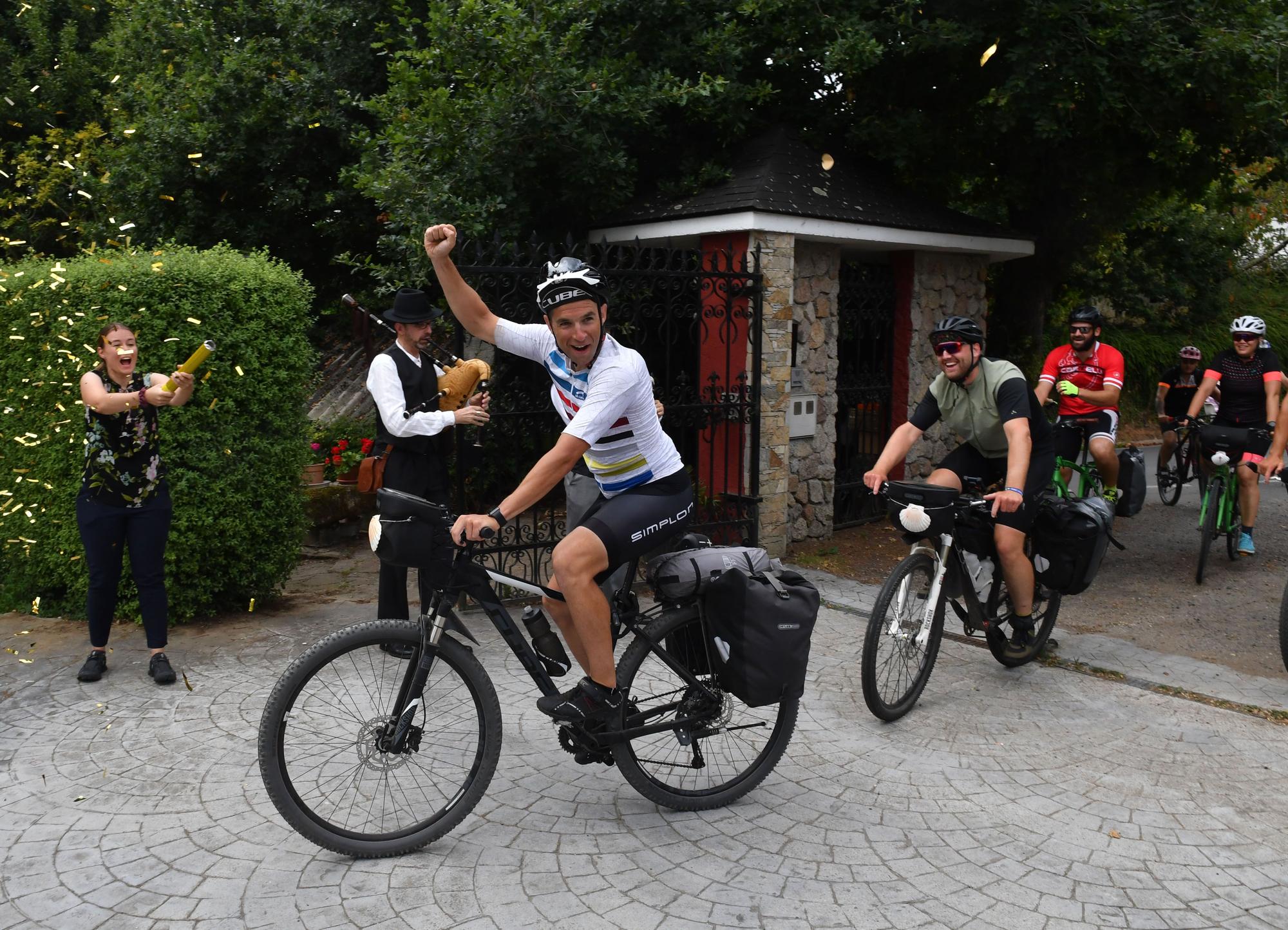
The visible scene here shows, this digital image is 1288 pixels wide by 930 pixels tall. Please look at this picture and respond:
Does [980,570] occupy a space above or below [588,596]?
below

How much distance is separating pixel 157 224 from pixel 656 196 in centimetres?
606

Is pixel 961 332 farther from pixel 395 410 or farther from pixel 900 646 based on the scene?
pixel 395 410

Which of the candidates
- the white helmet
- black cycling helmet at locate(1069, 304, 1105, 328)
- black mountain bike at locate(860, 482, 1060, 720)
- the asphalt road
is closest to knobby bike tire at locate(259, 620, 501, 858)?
black mountain bike at locate(860, 482, 1060, 720)

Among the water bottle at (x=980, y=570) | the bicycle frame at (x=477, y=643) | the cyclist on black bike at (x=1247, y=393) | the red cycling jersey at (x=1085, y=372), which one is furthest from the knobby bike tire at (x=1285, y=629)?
the bicycle frame at (x=477, y=643)

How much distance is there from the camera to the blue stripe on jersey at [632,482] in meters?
4.15

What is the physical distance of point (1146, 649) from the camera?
6.64 metres

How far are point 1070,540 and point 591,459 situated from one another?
9.73 feet

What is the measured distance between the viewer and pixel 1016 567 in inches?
222

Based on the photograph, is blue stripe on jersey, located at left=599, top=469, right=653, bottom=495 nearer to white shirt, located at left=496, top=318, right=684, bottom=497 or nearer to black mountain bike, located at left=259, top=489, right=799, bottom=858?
white shirt, located at left=496, top=318, right=684, bottom=497

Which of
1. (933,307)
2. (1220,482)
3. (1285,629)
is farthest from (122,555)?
(1220,482)

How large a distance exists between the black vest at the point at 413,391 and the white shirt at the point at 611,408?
172 centimetres

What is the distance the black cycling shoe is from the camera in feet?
19.2

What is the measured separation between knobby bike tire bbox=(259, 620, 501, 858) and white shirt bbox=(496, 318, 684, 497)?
0.89 metres

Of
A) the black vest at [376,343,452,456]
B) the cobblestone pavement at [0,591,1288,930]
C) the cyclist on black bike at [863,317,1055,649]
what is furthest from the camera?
the black vest at [376,343,452,456]
